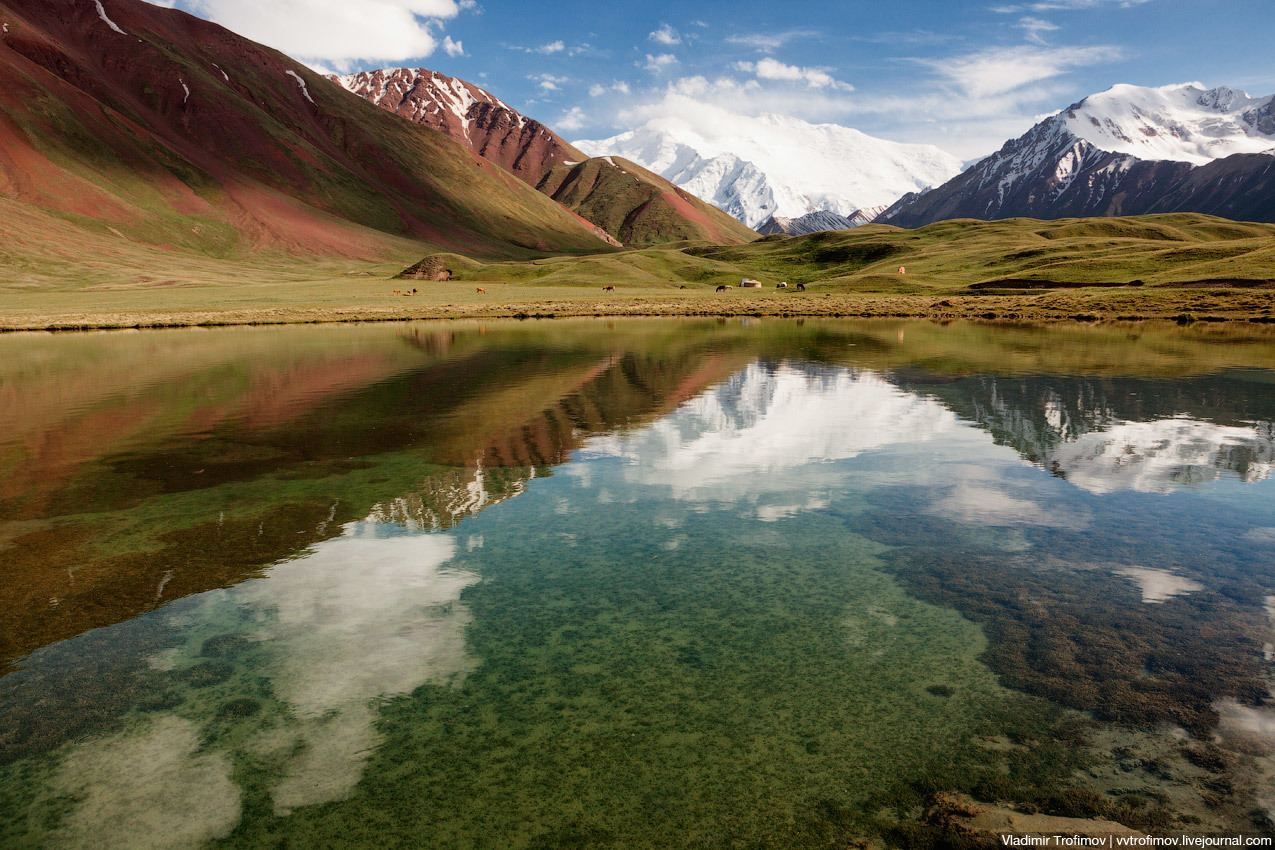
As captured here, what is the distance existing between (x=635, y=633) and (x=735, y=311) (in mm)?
78712

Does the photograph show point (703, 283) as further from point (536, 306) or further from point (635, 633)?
point (635, 633)

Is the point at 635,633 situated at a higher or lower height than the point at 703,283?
lower

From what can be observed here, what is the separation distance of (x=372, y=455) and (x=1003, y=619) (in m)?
14.7

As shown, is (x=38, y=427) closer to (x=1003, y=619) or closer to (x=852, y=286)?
(x=1003, y=619)

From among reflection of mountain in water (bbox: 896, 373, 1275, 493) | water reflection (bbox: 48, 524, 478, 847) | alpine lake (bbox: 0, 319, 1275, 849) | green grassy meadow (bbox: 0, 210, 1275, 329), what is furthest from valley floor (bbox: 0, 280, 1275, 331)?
water reflection (bbox: 48, 524, 478, 847)

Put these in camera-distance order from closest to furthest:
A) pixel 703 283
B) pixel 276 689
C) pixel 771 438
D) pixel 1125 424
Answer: pixel 276 689 < pixel 771 438 < pixel 1125 424 < pixel 703 283

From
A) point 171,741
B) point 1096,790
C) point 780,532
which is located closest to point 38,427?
point 171,741

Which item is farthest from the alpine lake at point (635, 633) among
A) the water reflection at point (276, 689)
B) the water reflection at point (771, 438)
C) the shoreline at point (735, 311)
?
the shoreline at point (735, 311)

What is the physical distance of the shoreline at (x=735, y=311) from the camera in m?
67.9

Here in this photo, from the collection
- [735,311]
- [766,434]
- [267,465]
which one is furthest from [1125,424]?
[735,311]

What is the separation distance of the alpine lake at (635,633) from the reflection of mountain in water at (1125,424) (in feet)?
0.77

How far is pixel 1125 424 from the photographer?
21.0 meters

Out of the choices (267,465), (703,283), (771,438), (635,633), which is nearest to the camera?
(635,633)

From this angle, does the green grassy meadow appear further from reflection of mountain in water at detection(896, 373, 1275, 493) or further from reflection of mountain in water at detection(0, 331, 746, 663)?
reflection of mountain in water at detection(0, 331, 746, 663)
